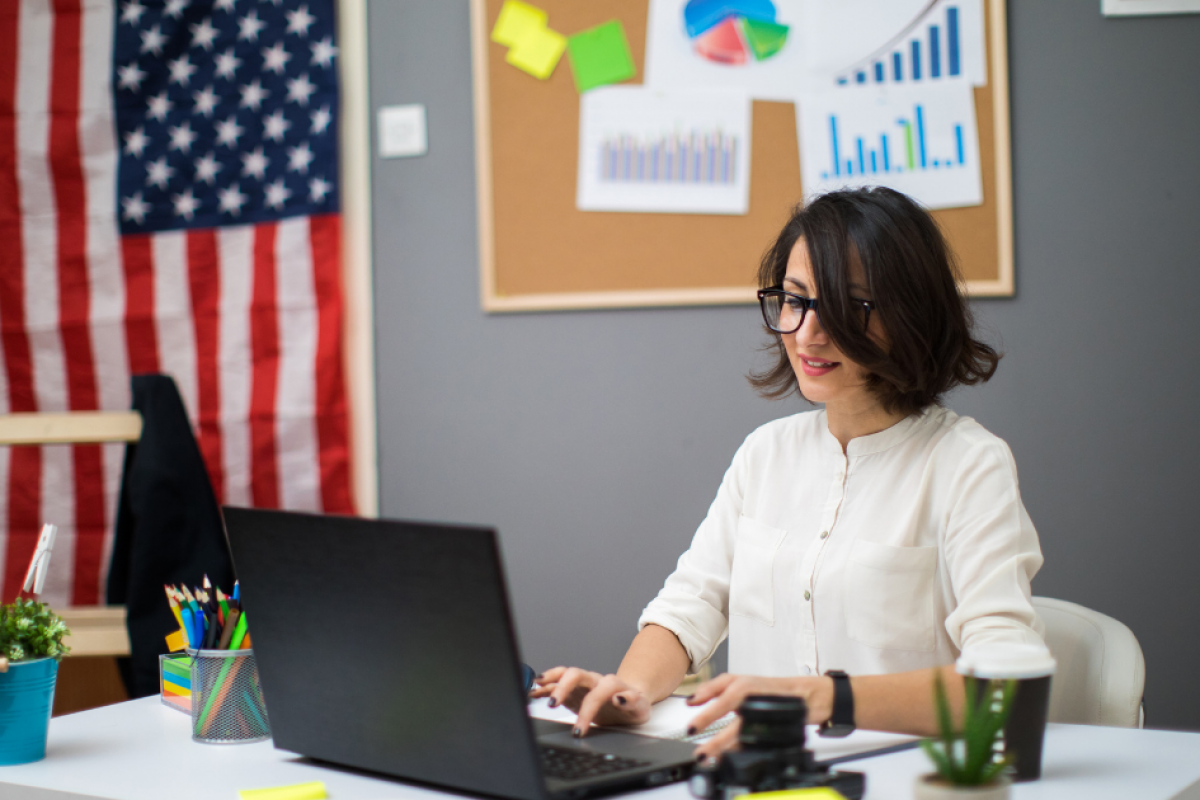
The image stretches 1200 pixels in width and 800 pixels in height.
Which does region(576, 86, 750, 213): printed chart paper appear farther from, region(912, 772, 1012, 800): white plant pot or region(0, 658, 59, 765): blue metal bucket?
region(912, 772, 1012, 800): white plant pot

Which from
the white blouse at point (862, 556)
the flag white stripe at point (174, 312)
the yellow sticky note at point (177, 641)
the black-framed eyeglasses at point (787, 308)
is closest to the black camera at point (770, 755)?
the white blouse at point (862, 556)

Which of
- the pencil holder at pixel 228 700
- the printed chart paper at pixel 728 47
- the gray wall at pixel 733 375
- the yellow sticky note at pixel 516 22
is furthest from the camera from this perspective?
the yellow sticky note at pixel 516 22

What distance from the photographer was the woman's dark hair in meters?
1.33

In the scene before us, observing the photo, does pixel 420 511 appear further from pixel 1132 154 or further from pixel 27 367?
pixel 1132 154

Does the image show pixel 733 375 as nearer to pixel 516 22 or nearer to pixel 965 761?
pixel 516 22

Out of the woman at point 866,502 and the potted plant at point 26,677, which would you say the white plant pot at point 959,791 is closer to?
the woman at point 866,502

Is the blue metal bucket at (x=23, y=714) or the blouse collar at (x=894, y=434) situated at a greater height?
the blouse collar at (x=894, y=434)

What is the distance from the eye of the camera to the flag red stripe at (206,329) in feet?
7.93

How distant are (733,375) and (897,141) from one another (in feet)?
1.92

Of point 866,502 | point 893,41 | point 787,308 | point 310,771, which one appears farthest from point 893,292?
point 893,41

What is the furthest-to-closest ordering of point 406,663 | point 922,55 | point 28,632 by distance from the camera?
Result: 1. point 922,55
2. point 28,632
3. point 406,663

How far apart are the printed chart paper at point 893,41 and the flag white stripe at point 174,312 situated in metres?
1.50

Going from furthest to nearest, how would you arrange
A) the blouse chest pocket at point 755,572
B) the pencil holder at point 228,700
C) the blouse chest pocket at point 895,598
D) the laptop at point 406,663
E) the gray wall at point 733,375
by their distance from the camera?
the gray wall at point 733,375 → the blouse chest pocket at point 755,572 → the blouse chest pocket at point 895,598 → the pencil holder at point 228,700 → the laptop at point 406,663

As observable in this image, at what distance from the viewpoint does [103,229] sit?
2.45 m
